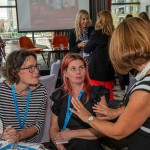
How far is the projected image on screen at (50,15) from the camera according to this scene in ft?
24.8

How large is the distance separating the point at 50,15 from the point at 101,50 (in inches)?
175

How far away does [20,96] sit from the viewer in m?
2.00

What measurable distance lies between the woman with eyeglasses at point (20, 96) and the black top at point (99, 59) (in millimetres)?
1702

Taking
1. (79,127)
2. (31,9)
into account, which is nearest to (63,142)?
(79,127)

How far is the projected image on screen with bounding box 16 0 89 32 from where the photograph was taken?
24.8 ft

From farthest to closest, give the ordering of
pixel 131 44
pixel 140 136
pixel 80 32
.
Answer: pixel 80 32, pixel 140 136, pixel 131 44

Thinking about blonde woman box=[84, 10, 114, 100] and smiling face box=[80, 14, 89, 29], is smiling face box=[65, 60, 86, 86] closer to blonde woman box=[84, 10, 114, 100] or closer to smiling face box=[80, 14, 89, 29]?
blonde woman box=[84, 10, 114, 100]

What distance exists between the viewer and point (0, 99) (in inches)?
78.4

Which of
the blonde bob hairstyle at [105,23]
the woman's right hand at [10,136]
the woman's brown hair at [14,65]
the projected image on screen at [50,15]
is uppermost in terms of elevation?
the projected image on screen at [50,15]

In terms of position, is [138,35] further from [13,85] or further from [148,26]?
[13,85]

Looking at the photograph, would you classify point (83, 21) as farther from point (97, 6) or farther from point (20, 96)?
point (97, 6)

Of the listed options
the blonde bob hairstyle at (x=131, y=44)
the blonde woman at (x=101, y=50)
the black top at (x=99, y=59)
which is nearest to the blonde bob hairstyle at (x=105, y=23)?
the blonde woman at (x=101, y=50)

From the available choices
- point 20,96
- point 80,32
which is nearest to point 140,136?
point 20,96

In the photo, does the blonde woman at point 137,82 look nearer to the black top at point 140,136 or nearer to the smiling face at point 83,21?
the black top at point 140,136
